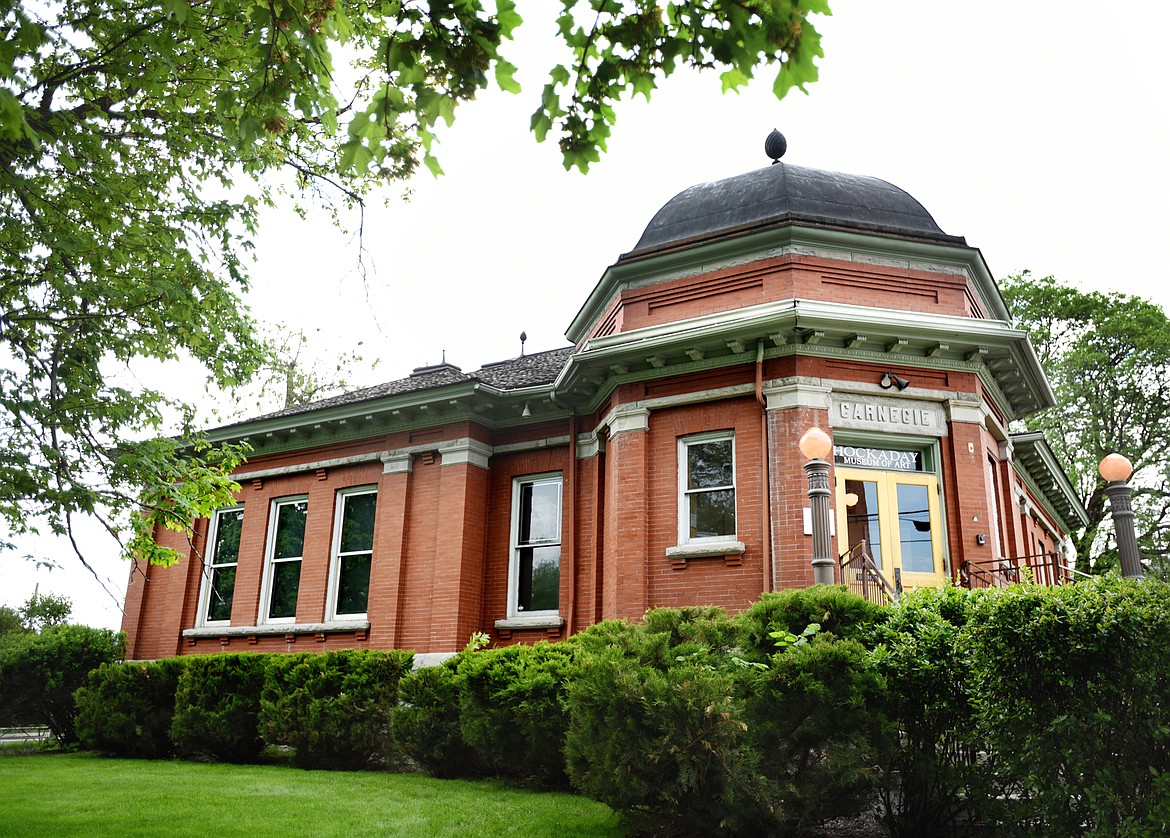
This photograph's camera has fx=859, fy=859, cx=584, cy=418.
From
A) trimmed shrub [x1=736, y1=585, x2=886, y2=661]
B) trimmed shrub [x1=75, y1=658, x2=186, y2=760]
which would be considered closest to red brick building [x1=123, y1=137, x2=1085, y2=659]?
trimmed shrub [x1=75, y1=658, x2=186, y2=760]

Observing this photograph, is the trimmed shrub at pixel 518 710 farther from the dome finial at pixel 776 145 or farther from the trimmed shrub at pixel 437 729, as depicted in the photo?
the dome finial at pixel 776 145

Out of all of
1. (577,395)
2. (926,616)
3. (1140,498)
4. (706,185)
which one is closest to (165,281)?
(577,395)

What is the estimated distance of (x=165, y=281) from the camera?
9.06 meters

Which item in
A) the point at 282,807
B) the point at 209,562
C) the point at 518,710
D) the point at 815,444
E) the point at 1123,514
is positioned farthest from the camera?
the point at 209,562

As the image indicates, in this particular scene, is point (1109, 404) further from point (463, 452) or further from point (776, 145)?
point (463, 452)

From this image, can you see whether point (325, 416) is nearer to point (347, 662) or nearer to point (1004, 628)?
point (347, 662)

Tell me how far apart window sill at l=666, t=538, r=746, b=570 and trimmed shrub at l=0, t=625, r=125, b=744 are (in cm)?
1095

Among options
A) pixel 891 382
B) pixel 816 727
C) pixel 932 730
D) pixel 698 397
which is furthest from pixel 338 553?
pixel 932 730

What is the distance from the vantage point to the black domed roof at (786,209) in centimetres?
1335

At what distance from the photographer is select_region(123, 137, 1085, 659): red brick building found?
12.0 m

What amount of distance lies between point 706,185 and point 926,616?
1061 centimetres

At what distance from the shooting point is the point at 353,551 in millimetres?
16344

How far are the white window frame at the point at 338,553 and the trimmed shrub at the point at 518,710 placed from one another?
629 centimetres

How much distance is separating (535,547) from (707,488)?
3.78 metres
